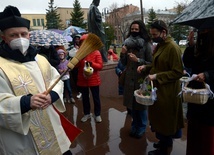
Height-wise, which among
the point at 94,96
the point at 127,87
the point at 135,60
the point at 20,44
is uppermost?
the point at 20,44

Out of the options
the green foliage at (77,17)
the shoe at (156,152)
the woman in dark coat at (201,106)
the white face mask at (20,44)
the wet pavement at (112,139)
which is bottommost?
the wet pavement at (112,139)

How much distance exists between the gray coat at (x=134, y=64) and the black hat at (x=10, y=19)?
189 cm

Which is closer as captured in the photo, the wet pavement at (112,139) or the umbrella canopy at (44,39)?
the wet pavement at (112,139)

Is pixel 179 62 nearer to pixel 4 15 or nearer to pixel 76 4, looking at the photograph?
pixel 4 15

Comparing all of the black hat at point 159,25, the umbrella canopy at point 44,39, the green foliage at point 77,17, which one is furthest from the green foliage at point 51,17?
the black hat at point 159,25

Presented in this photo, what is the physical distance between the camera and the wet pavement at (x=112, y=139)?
3.14 meters

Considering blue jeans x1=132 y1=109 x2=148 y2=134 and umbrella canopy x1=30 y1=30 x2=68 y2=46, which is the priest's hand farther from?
umbrella canopy x1=30 y1=30 x2=68 y2=46

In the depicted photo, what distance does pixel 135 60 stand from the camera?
10.4ft

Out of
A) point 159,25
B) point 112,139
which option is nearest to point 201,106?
point 159,25

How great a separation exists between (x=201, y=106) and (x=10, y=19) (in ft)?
7.10

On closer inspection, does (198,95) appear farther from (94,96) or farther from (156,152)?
(94,96)

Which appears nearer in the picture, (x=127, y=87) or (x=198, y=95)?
(x=198, y=95)

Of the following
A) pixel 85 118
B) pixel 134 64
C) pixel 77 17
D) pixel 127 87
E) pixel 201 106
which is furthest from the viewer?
pixel 77 17

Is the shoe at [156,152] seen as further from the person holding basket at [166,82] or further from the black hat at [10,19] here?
the black hat at [10,19]
